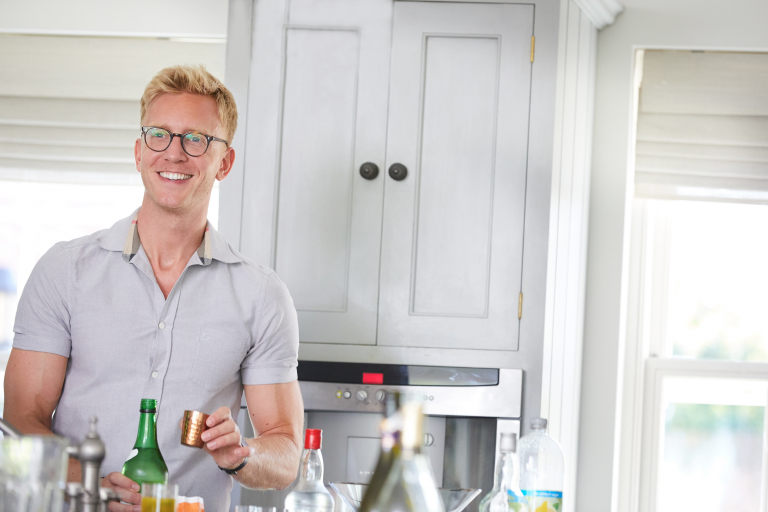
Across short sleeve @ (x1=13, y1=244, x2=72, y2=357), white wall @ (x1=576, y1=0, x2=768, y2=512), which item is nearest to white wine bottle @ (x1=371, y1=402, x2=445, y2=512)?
short sleeve @ (x1=13, y1=244, x2=72, y2=357)

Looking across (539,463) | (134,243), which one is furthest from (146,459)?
(539,463)

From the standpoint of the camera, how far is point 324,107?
2158mm

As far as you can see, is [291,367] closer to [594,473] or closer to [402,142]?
[402,142]

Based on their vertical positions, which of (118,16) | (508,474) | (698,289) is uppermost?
(118,16)

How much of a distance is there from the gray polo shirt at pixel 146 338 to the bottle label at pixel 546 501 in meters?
→ 0.68

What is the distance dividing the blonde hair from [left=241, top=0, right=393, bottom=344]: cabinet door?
530mm

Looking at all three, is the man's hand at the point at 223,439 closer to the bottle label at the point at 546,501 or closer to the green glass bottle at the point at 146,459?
the green glass bottle at the point at 146,459

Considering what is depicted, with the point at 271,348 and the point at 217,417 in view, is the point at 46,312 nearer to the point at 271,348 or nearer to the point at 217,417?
the point at 271,348

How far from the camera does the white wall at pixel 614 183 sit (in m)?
2.21

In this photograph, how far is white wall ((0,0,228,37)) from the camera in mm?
2463

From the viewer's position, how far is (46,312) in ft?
4.79

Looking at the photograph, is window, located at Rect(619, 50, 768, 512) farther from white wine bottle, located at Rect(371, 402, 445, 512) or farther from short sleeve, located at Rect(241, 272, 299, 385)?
white wine bottle, located at Rect(371, 402, 445, 512)

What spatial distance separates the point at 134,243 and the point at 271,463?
1.68 ft

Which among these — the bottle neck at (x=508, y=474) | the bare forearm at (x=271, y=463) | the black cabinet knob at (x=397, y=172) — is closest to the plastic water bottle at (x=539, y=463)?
the bottle neck at (x=508, y=474)
